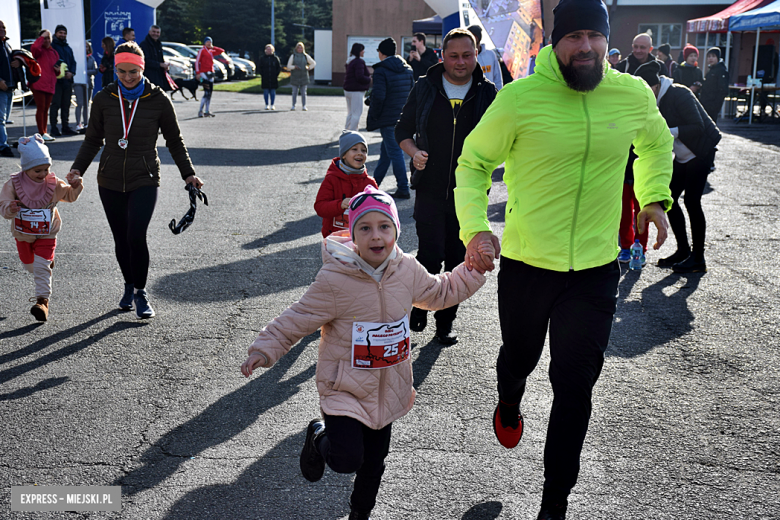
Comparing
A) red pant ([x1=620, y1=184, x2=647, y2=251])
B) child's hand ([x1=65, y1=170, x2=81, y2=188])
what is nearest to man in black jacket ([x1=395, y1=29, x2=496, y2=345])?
child's hand ([x1=65, y1=170, x2=81, y2=188])

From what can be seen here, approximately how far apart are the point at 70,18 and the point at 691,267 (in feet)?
52.1

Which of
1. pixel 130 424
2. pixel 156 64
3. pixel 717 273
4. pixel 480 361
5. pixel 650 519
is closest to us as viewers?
pixel 650 519

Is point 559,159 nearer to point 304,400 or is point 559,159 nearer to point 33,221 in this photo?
point 304,400

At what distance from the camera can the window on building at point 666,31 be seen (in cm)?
4194

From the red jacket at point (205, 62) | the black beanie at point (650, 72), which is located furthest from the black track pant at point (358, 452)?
the red jacket at point (205, 62)

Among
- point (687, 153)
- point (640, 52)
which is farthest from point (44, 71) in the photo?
point (687, 153)

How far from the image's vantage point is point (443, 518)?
3416 millimetres

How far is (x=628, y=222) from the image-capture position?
7.88m

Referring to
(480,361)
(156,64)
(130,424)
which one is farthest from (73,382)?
(156,64)

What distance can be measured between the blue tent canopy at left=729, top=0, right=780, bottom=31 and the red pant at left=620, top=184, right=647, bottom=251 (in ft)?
54.5

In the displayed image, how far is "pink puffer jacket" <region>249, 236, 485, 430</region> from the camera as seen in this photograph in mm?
3197

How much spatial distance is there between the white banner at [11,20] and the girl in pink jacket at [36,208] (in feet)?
46.7

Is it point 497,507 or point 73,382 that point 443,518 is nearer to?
point 497,507

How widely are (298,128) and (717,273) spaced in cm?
1418
